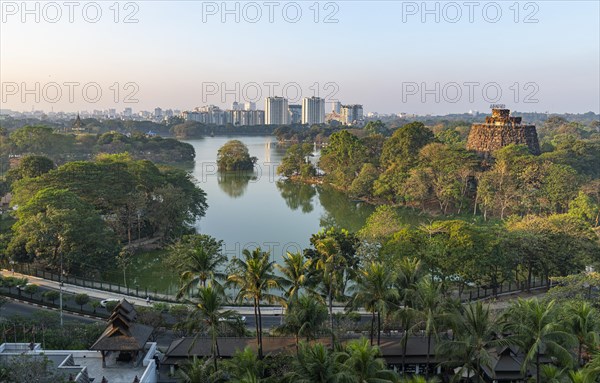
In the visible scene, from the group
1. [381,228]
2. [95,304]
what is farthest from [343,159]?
[95,304]

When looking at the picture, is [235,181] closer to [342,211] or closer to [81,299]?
[342,211]

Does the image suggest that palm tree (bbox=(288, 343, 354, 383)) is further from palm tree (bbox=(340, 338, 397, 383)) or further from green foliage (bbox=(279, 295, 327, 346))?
green foliage (bbox=(279, 295, 327, 346))

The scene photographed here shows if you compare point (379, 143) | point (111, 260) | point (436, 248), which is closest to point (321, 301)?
point (436, 248)

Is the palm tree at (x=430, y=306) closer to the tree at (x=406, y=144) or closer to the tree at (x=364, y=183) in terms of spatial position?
the tree at (x=364, y=183)

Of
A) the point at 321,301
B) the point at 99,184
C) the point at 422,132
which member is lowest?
the point at 321,301

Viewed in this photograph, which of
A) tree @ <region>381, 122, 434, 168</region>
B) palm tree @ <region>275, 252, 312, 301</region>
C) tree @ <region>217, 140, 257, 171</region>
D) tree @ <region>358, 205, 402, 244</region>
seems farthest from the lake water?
palm tree @ <region>275, 252, 312, 301</region>

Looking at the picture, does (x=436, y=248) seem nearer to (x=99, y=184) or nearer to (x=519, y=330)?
(x=519, y=330)
